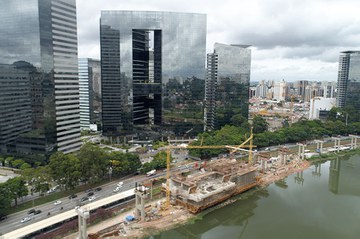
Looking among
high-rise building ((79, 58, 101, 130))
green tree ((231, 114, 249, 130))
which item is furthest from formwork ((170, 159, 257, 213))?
high-rise building ((79, 58, 101, 130))

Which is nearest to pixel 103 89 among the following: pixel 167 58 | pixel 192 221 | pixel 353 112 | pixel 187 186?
pixel 167 58

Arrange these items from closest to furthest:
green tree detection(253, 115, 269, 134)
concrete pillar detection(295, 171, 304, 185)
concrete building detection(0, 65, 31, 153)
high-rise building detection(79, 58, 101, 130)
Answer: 1. concrete pillar detection(295, 171, 304, 185)
2. concrete building detection(0, 65, 31, 153)
3. green tree detection(253, 115, 269, 134)
4. high-rise building detection(79, 58, 101, 130)

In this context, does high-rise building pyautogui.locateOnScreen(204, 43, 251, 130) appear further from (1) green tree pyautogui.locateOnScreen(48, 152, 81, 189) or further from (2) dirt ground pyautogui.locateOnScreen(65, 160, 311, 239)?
(1) green tree pyautogui.locateOnScreen(48, 152, 81, 189)

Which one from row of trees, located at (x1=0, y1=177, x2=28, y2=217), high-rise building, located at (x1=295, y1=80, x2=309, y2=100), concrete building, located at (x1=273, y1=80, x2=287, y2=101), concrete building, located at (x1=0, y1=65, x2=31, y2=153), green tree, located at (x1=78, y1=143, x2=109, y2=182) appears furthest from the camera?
concrete building, located at (x1=273, y1=80, x2=287, y2=101)

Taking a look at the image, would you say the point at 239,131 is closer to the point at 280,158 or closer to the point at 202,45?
the point at 280,158

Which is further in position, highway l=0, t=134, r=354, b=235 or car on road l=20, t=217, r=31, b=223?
car on road l=20, t=217, r=31, b=223

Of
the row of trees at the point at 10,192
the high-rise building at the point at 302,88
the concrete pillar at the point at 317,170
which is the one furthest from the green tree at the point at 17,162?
the high-rise building at the point at 302,88

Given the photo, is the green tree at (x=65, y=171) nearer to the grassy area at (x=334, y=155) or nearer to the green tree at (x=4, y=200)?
the green tree at (x=4, y=200)
